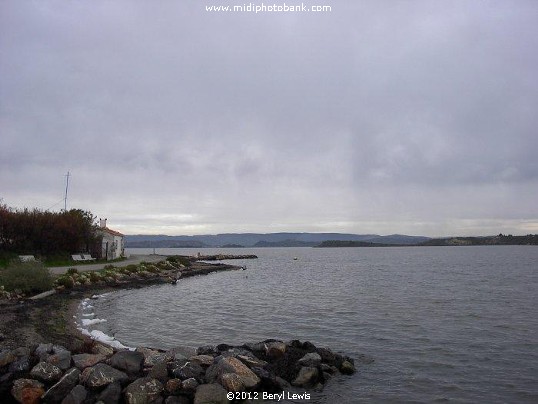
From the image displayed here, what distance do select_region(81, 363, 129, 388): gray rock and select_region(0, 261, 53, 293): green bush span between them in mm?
15901

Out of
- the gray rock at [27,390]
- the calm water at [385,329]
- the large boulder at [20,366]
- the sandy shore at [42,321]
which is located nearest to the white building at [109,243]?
the calm water at [385,329]

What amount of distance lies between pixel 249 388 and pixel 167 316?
12138mm

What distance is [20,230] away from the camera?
39.0 metres

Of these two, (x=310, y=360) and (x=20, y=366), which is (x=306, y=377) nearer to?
(x=310, y=360)

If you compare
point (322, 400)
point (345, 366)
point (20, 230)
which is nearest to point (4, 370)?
point (322, 400)

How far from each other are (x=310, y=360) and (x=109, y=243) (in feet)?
143

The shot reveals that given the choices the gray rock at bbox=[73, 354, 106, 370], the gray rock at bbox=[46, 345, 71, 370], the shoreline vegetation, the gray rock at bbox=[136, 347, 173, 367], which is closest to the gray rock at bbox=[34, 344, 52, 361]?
the shoreline vegetation

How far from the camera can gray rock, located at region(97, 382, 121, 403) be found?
9148 millimetres

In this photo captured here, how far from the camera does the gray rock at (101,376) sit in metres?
9.56

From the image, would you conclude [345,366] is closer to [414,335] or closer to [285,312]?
[414,335]

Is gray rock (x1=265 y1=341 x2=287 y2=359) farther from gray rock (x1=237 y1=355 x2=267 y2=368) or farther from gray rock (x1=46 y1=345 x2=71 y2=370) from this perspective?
gray rock (x1=46 y1=345 x2=71 y2=370)

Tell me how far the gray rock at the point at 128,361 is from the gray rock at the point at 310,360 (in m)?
3.94

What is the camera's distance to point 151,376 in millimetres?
9867

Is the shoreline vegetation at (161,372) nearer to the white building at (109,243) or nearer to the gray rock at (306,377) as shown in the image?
the gray rock at (306,377)
